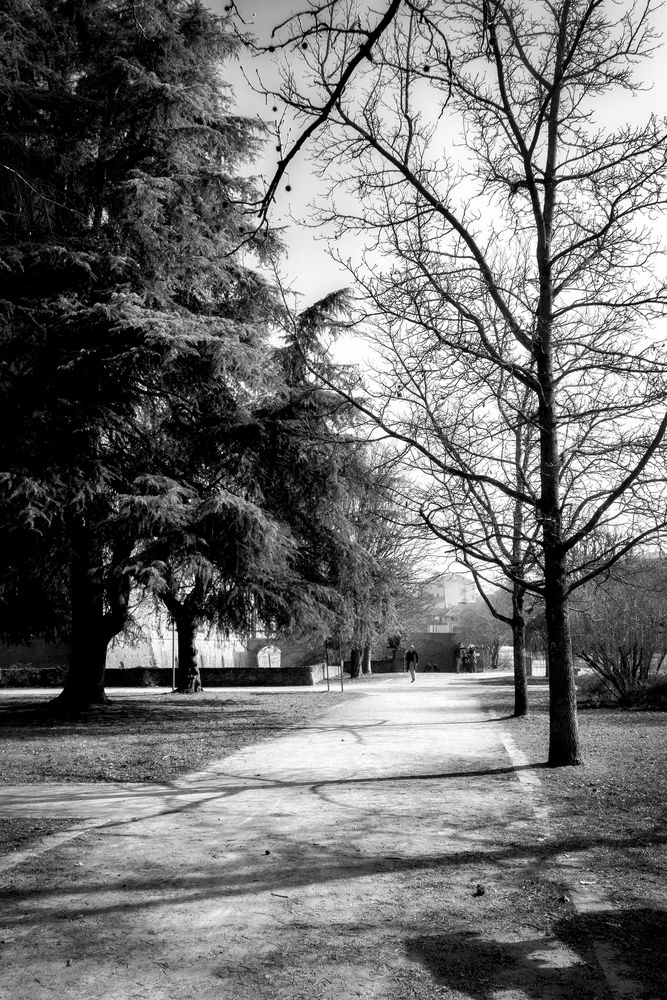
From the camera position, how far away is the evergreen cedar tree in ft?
45.2

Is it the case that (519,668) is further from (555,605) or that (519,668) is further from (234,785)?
(234,785)

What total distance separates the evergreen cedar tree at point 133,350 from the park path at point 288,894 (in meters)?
6.61

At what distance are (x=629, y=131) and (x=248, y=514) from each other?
26.7 ft

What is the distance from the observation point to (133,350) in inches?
543

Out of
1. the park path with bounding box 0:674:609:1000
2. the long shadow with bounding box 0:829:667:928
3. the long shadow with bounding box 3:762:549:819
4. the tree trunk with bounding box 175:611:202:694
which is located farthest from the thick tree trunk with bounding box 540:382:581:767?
the tree trunk with bounding box 175:611:202:694

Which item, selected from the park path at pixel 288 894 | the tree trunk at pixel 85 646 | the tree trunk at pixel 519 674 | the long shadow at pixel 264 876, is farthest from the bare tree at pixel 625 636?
the long shadow at pixel 264 876

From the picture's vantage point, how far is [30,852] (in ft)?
17.8

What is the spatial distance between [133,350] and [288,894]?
429 inches

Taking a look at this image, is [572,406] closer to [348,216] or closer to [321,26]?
[348,216]

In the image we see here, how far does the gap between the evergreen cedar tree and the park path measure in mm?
6615

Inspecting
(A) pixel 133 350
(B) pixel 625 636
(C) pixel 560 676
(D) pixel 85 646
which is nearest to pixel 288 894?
(C) pixel 560 676

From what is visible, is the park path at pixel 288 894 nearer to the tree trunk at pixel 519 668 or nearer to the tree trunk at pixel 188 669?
the tree trunk at pixel 519 668

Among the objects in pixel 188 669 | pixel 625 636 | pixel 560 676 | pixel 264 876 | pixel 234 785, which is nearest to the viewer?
pixel 264 876

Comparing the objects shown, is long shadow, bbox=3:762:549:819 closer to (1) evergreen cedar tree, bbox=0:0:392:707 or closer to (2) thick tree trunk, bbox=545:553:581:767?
(2) thick tree trunk, bbox=545:553:581:767
